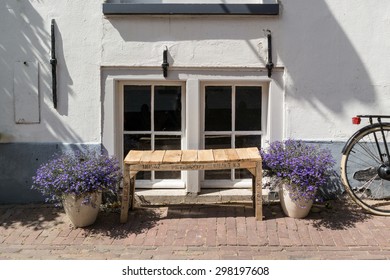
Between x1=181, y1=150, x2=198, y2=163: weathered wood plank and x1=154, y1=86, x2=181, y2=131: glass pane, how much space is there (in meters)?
0.69

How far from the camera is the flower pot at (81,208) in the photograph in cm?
450

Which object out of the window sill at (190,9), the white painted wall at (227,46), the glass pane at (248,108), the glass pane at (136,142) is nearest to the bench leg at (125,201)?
the glass pane at (136,142)

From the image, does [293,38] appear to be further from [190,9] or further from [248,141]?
[248,141]

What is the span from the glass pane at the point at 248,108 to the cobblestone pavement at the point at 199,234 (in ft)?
3.49

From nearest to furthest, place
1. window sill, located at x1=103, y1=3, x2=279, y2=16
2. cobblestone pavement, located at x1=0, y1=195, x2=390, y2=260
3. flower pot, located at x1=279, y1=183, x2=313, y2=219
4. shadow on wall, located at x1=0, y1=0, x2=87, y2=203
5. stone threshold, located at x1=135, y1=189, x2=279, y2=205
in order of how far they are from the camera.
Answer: cobblestone pavement, located at x1=0, y1=195, x2=390, y2=260
flower pot, located at x1=279, y1=183, x2=313, y2=219
window sill, located at x1=103, y1=3, x2=279, y2=16
shadow on wall, located at x1=0, y1=0, x2=87, y2=203
stone threshold, located at x1=135, y1=189, x2=279, y2=205

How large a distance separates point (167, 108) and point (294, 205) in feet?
6.69

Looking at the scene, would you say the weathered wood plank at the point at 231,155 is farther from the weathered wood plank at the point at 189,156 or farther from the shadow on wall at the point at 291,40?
the shadow on wall at the point at 291,40

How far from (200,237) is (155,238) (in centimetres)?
47

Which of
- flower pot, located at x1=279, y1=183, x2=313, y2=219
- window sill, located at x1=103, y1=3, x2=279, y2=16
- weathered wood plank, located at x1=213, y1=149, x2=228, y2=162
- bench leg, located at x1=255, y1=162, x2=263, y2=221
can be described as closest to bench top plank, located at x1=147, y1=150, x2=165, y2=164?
weathered wood plank, located at x1=213, y1=149, x2=228, y2=162

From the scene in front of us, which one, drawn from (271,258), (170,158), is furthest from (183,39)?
(271,258)

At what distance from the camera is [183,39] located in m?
5.20

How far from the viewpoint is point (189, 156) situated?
473cm

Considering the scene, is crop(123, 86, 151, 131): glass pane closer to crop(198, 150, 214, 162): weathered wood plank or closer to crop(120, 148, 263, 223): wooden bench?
crop(120, 148, 263, 223): wooden bench

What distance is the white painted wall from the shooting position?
17.0 ft
